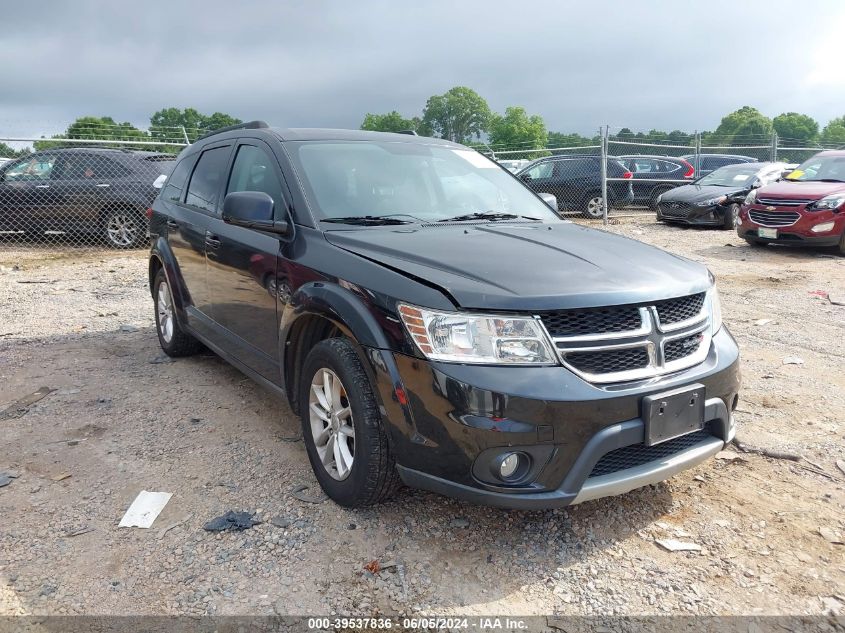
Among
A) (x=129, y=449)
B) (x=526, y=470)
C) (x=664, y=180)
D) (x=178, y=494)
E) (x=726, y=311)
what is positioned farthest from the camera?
(x=664, y=180)

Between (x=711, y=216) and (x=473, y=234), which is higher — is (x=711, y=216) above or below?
below

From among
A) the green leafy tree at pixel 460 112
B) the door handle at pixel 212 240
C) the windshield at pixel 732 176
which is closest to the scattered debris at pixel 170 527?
the door handle at pixel 212 240

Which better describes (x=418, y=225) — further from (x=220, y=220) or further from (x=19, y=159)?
(x=19, y=159)

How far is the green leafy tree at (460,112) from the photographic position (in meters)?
130

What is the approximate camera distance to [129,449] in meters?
3.70

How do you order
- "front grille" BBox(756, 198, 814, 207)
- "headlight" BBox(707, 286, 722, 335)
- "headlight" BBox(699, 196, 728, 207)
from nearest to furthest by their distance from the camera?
1. "headlight" BBox(707, 286, 722, 335)
2. "front grille" BBox(756, 198, 814, 207)
3. "headlight" BBox(699, 196, 728, 207)

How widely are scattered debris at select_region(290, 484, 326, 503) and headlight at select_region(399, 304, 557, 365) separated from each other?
1.11m

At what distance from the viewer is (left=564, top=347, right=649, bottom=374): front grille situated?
8.02ft

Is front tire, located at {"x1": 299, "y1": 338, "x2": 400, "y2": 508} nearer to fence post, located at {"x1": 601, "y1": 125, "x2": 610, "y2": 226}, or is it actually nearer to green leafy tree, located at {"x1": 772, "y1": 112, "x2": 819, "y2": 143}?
fence post, located at {"x1": 601, "y1": 125, "x2": 610, "y2": 226}

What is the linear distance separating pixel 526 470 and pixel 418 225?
4.77 ft

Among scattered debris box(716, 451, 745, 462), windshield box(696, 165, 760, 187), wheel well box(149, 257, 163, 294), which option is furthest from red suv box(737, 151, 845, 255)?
wheel well box(149, 257, 163, 294)

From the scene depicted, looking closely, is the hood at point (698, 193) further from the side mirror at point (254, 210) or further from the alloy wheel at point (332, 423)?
the alloy wheel at point (332, 423)

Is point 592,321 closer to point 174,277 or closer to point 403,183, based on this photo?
point 403,183

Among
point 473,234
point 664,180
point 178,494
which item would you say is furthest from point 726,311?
point 664,180
